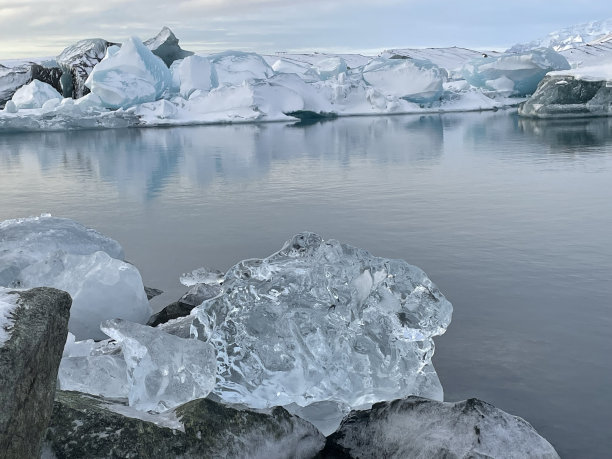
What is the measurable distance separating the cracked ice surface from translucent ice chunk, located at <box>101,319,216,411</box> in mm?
156

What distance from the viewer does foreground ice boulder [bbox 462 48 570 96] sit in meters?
36.7

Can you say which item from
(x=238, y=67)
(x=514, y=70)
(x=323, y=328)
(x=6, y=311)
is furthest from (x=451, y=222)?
(x=514, y=70)

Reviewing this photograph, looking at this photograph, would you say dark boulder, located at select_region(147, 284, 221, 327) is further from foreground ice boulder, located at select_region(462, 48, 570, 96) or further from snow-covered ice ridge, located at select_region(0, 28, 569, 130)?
foreground ice boulder, located at select_region(462, 48, 570, 96)

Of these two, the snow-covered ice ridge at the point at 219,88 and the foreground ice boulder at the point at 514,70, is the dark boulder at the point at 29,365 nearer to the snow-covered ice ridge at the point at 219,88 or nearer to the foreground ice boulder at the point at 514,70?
the snow-covered ice ridge at the point at 219,88

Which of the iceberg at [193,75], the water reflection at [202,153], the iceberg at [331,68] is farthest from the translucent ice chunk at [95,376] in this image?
the iceberg at [331,68]

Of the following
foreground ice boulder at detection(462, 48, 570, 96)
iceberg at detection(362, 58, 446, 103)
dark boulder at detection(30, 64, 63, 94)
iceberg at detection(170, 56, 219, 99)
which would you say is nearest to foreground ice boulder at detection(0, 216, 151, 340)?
iceberg at detection(170, 56, 219, 99)

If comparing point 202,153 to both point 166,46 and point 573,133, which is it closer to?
point 573,133

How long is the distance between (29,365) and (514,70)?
1565 inches

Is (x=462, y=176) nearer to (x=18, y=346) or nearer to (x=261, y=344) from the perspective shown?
(x=261, y=344)

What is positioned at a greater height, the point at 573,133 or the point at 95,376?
the point at 573,133

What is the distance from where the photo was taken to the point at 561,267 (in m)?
5.27

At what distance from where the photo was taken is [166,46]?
3812cm

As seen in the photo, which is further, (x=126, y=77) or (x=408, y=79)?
(x=408, y=79)

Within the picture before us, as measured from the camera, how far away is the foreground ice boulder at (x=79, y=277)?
4430 millimetres
